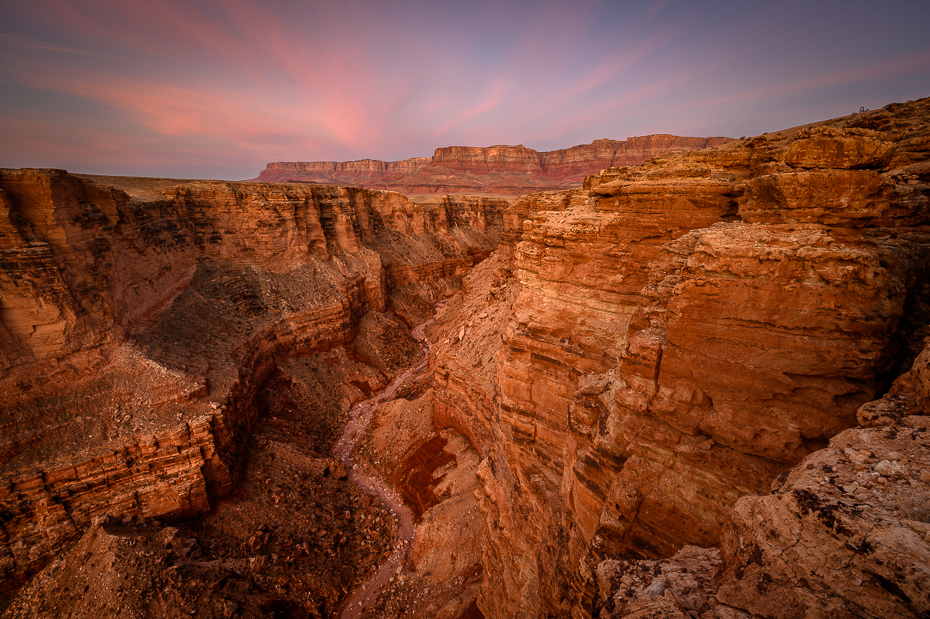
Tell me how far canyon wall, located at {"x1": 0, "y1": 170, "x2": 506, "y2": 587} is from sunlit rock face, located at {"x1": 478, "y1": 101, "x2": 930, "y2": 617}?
14.0m

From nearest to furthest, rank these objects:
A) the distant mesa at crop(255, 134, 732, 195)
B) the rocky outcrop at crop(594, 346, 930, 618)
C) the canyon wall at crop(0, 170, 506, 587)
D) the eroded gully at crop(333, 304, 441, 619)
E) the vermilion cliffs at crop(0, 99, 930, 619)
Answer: the rocky outcrop at crop(594, 346, 930, 618) → the vermilion cliffs at crop(0, 99, 930, 619) → the canyon wall at crop(0, 170, 506, 587) → the eroded gully at crop(333, 304, 441, 619) → the distant mesa at crop(255, 134, 732, 195)

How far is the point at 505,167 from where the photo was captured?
121438 millimetres

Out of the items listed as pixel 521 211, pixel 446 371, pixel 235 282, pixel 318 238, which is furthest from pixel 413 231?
pixel 446 371

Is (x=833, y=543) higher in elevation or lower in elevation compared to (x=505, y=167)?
lower

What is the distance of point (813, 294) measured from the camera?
4656mm

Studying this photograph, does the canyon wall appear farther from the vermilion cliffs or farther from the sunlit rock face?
the sunlit rock face

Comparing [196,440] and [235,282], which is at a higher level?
[235,282]

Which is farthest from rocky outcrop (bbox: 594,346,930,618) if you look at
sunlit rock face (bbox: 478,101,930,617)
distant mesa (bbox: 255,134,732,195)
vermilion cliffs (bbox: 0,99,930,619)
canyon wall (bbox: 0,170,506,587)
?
distant mesa (bbox: 255,134,732,195)

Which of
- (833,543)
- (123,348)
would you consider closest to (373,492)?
(123,348)

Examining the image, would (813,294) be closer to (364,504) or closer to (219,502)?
(364,504)

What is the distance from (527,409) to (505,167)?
123 meters

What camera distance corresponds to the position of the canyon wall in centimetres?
1188

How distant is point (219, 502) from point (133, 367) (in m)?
6.71

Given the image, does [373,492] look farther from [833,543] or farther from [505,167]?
[505,167]
